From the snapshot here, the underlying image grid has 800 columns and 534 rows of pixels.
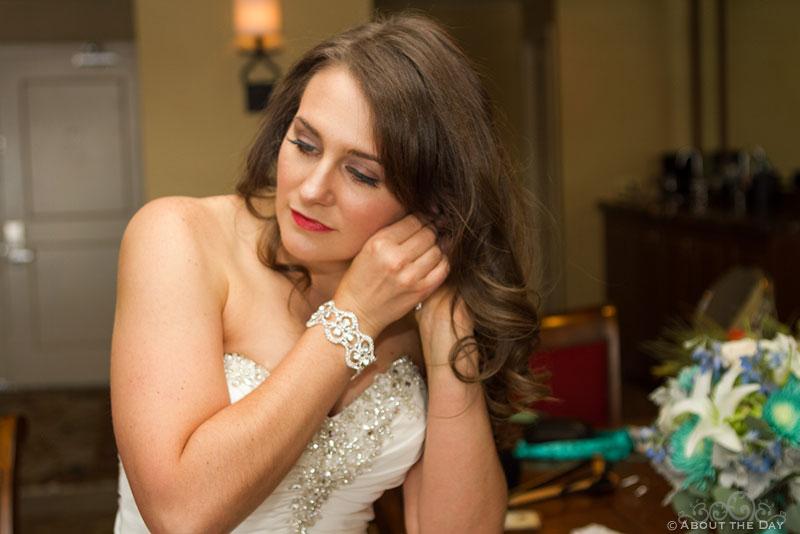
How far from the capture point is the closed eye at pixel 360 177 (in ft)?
4.27

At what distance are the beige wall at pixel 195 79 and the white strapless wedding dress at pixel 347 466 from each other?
3.75 metres

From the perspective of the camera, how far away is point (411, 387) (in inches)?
62.1

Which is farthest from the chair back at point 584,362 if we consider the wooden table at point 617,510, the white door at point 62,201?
the white door at point 62,201

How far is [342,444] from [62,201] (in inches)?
235

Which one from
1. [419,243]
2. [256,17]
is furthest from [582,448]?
[256,17]

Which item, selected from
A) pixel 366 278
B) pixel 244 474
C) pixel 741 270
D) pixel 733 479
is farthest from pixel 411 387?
pixel 741 270

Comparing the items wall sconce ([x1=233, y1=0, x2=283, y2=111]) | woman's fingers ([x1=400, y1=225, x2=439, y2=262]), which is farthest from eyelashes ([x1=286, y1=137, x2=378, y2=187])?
wall sconce ([x1=233, y1=0, x2=283, y2=111])

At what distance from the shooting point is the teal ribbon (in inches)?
72.8

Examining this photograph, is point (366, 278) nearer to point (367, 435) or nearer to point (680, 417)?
point (367, 435)

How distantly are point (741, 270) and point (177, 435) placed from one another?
2.22 metres

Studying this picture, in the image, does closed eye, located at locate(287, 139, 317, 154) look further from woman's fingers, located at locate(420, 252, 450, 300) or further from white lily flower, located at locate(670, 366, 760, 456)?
white lily flower, located at locate(670, 366, 760, 456)

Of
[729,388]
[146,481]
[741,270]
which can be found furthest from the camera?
[741,270]

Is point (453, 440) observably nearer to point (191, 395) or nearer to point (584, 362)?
point (191, 395)

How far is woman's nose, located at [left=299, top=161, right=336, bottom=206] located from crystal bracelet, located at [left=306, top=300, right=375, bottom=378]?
17cm
